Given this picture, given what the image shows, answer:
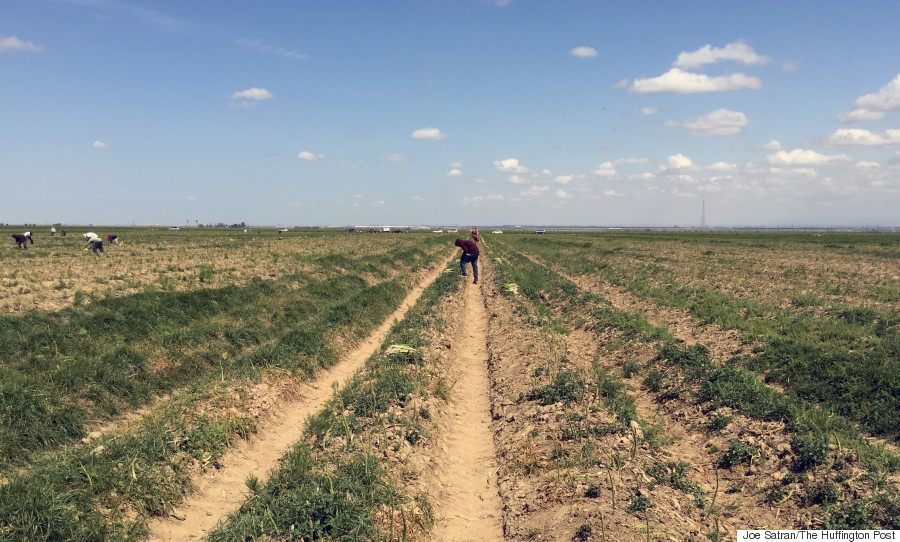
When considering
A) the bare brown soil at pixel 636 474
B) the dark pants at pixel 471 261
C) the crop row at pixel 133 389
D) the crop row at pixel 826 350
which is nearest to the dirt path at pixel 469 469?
the bare brown soil at pixel 636 474

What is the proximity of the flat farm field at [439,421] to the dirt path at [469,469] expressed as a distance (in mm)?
47

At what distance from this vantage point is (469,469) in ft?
26.3

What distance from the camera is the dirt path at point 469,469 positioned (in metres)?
6.40

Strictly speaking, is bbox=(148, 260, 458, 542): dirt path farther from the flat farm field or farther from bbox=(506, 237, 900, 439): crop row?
bbox=(506, 237, 900, 439): crop row

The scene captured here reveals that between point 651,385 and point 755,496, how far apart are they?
15.6 ft

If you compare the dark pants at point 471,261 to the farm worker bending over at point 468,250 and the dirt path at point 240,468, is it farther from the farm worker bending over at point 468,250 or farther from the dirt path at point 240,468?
the dirt path at point 240,468

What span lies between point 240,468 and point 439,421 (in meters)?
3.57

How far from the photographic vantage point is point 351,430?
26.5ft

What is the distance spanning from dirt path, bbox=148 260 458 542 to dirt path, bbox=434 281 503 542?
2873 mm

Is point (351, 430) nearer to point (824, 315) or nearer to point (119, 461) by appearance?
point (119, 461)

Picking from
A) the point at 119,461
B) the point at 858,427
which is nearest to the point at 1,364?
the point at 119,461

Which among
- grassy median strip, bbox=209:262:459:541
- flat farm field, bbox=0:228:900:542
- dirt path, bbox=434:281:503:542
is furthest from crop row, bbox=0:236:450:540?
dirt path, bbox=434:281:503:542

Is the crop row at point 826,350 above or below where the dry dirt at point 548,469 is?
above

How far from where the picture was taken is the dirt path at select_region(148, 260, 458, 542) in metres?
6.29
